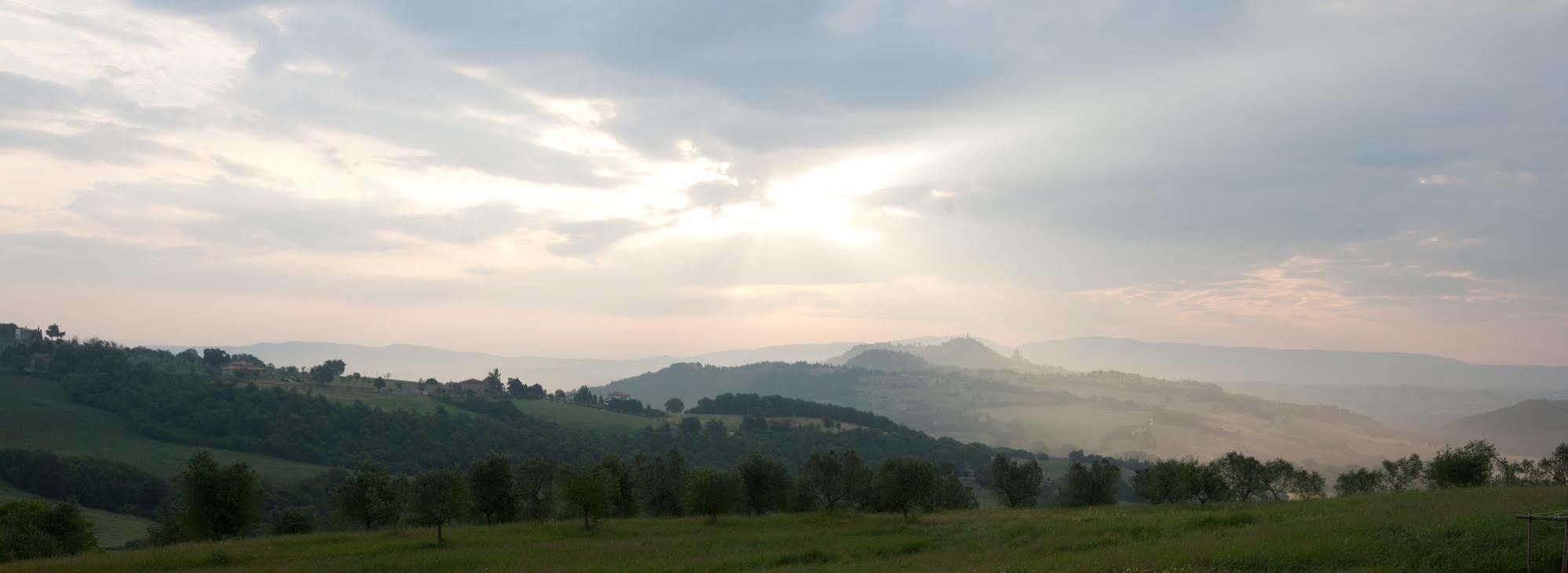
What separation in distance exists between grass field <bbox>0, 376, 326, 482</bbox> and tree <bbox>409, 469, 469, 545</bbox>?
118m

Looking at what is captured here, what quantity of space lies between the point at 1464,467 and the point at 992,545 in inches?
2586

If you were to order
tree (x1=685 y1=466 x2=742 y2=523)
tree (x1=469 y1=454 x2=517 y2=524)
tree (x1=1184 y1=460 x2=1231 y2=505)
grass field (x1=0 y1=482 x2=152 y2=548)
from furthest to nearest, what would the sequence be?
1. grass field (x1=0 y1=482 x2=152 y2=548)
2. tree (x1=1184 y1=460 x2=1231 y2=505)
3. tree (x1=469 y1=454 x2=517 y2=524)
4. tree (x1=685 y1=466 x2=742 y2=523)

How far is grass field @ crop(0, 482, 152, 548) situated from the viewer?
10912cm

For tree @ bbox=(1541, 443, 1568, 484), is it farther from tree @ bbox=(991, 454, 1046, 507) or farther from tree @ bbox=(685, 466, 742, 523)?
tree @ bbox=(685, 466, 742, 523)

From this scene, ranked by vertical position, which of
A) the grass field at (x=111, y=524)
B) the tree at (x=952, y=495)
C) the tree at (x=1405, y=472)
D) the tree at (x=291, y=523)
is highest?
the tree at (x=1405, y=472)

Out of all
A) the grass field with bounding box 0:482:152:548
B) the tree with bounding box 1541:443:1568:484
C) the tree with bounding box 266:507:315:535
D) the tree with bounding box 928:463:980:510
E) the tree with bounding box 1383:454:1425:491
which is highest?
the tree with bounding box 1541:443:1568:484

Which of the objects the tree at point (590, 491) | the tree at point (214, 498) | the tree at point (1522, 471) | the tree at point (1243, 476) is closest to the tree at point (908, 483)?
the tree at point (590, 491)

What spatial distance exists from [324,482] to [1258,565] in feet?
554

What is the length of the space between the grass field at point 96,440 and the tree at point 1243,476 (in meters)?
172

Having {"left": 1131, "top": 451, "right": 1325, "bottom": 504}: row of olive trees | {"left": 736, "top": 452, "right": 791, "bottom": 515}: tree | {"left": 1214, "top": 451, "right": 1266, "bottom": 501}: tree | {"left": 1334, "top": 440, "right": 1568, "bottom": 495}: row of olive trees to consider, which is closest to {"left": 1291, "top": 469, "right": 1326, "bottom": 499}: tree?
{"left": 1131, "top": 451, "right": 1325, "bottom": 504}: row of olive trees

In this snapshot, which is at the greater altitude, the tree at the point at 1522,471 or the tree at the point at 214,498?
the tree at the point at 1522,471

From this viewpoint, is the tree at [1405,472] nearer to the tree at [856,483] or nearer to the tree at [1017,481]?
the tree at [1017,481]

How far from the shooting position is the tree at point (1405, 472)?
8994cm

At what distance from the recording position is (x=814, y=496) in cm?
9431
